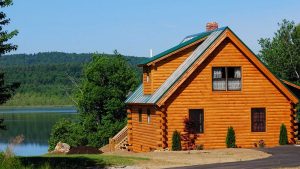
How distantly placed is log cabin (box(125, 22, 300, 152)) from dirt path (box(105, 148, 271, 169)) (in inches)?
148

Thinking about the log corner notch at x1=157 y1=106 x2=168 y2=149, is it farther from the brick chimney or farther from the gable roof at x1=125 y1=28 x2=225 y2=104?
the brick chimney

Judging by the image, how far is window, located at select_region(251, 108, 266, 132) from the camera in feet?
134

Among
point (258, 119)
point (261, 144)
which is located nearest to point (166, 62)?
point (258, 119)

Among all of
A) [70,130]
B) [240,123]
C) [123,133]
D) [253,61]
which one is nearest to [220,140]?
[240,123]

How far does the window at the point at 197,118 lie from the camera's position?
3994 centimetres

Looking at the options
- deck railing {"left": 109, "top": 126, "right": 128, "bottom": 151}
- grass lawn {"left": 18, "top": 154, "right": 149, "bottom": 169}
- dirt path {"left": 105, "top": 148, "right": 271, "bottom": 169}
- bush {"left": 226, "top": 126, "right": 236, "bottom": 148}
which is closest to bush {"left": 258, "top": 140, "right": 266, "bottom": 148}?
bush {"left": 226, "top": 126, "right": 236, "bottom": 148}

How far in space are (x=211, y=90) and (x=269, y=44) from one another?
92.8 feet

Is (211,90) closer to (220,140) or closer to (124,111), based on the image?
(220,140)

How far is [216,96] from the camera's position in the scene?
40.4 m

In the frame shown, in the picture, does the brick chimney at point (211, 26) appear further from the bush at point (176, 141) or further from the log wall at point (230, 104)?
the bush at point (176, 141)

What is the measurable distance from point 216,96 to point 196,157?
7.97 m

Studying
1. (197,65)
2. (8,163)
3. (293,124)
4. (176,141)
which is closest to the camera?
(8,163)

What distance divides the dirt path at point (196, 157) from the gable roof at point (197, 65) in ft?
15.5

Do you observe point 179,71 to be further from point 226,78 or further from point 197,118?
point 197,118
